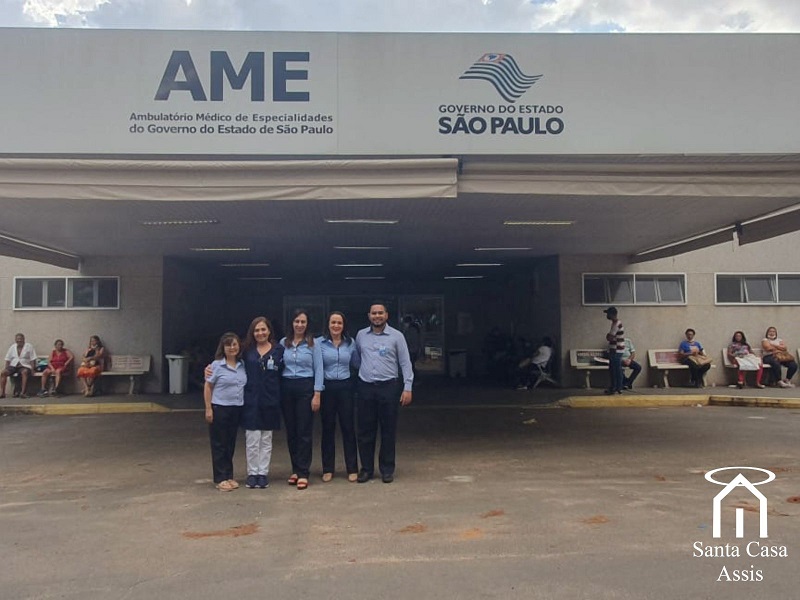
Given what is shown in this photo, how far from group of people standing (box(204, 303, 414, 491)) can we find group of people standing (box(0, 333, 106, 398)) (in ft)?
27.5

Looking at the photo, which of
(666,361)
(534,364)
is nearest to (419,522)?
(534,364)

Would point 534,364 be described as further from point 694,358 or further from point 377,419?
point 377,419

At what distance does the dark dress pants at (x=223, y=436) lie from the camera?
20.8ft

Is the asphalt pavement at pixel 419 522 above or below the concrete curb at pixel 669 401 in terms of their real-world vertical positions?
below

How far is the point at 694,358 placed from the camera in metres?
14.2

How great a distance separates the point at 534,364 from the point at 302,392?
897cm

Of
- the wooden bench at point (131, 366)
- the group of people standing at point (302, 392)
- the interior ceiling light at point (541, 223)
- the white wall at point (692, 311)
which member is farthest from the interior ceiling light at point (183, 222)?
the white wall at point (692, 311)

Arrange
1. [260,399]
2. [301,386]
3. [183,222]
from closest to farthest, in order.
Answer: [260,399], [301,386], [183,222]

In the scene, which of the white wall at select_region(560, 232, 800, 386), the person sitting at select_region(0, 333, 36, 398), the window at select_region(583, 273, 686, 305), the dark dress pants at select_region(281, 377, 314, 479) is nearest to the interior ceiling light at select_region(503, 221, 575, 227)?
the white wall at select_region(560, 232, 800, 386)

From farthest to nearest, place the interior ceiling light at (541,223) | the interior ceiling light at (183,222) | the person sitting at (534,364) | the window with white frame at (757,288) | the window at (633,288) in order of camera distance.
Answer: the window with white frame at (757,288)
the window at (633,288)
the person sitting at (534,364)
the interior ceiling light at (541,223)
the interior ceiling light at (183,222)

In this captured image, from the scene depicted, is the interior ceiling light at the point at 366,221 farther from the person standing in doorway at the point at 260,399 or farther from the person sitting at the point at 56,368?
the person sitting at the point at 56,368

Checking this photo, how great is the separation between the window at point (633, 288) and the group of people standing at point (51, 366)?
34.5ft

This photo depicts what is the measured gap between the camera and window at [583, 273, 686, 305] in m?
→ 14.6

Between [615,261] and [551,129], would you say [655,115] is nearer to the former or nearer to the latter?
[551,129]
